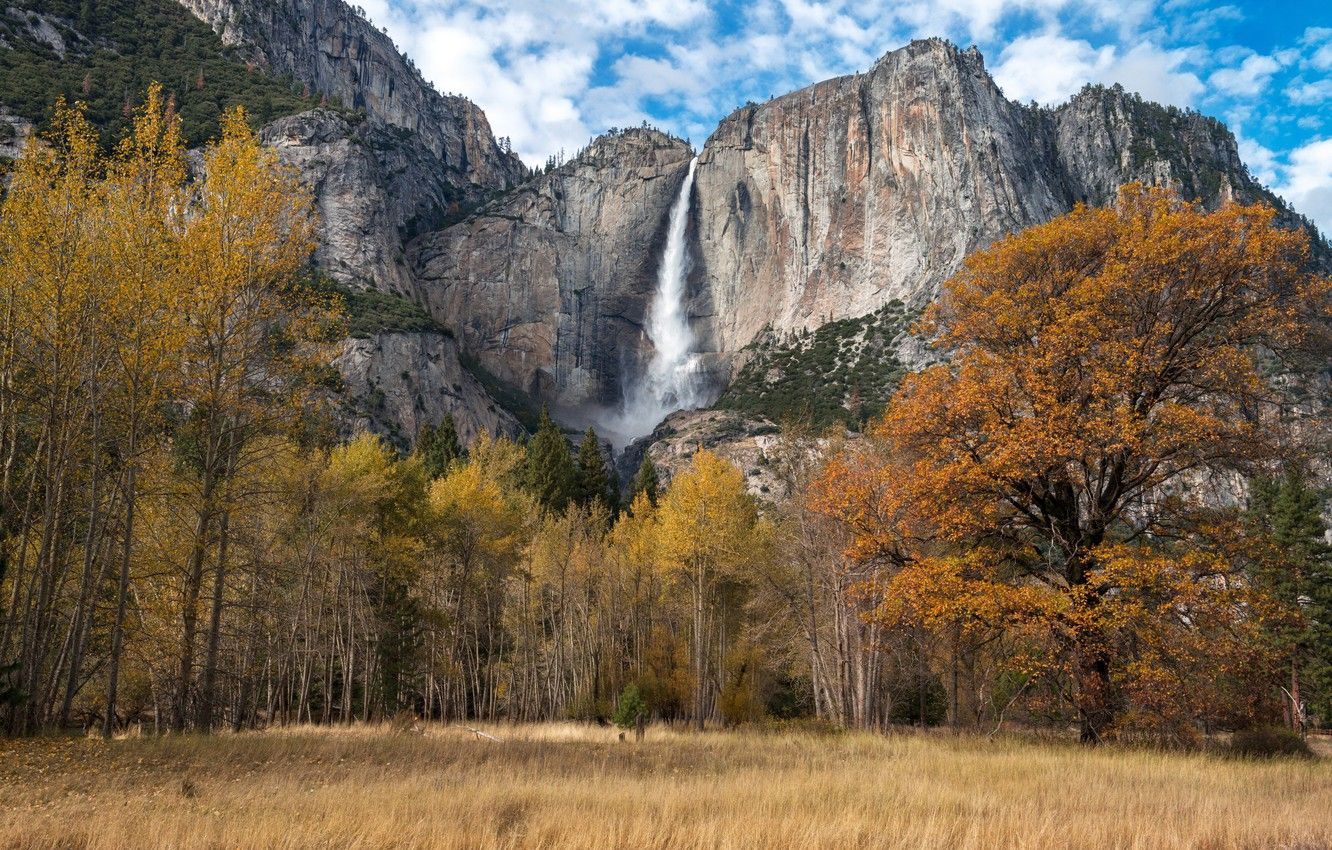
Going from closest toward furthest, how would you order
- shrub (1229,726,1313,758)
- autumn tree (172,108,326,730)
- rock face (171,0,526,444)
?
1. autumn tree (172,108,326,730)
2. shrub (1229,726,1313,758)
3. rock face (171,0,526,444)

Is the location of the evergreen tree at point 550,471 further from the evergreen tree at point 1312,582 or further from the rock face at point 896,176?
the rock face at point 896,176

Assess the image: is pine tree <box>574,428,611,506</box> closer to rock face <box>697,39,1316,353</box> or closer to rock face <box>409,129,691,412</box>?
rock face <box>697,39,1316,353</box>

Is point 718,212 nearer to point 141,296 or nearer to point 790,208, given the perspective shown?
point 790,208

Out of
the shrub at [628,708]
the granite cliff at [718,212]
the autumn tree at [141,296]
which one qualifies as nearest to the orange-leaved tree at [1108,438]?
the autumn tree at [141,296]

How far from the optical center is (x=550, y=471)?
53531mm

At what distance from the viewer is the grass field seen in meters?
6.26

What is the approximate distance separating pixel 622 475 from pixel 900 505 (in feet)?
288

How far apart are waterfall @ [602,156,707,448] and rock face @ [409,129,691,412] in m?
1.85

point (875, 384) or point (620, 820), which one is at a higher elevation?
point (875, 384)

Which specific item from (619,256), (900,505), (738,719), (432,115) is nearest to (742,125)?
(619,256)

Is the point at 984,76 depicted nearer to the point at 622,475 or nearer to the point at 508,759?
the point at 622,475

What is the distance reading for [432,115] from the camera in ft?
593

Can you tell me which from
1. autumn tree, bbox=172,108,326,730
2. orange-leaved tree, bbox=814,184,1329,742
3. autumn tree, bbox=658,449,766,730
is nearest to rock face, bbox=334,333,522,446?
autumn tree, bbox=658,449,766,730

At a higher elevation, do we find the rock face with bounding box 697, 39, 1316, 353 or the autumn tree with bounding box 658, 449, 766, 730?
the rock face with bounding box 697, 39, 1316, 353
